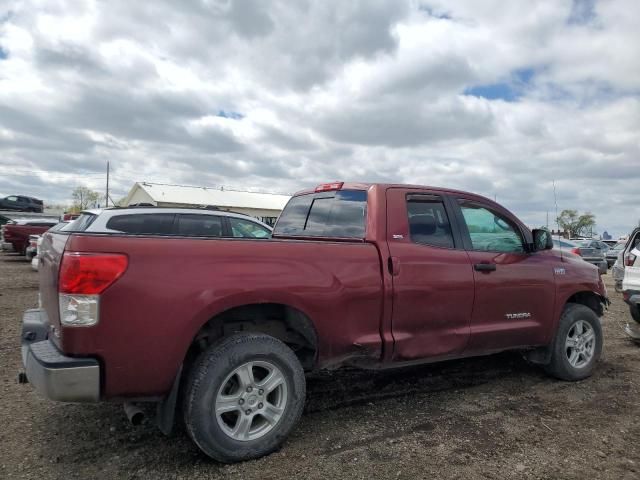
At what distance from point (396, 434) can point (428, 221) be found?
5.66 ft

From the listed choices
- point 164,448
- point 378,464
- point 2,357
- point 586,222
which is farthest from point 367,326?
point 586,222

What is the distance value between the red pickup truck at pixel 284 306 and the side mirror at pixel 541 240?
1 cm

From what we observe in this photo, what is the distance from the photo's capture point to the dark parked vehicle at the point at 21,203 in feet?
134

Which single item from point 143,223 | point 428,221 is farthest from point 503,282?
point 143,223

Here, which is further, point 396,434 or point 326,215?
point 326,215

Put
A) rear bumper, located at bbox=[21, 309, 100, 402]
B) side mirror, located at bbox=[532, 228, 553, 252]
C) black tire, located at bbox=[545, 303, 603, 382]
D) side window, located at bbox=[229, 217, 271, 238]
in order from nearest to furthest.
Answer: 1. rear bumper, located at bbox=[21, 309, 100, 402]
2. side mirror, located at bbox=[532, 228, 553, 252]
3. black tire, located at bbox=[545, 303, 603, 382]
4. side window, located at bbox=[229, 217, 271, 238]

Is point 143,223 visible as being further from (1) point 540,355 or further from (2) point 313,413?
(1) point 540,355

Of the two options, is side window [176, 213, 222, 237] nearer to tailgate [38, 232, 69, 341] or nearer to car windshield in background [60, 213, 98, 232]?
car windshield in background [60, 213, 98, 232]

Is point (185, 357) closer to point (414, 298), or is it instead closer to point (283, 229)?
point (414, 298)

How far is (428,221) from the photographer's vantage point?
14.0ft

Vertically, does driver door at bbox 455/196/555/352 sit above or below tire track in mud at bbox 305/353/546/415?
above

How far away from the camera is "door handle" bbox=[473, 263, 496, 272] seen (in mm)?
4289

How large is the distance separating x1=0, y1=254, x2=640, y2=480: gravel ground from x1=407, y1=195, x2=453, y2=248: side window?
141cm

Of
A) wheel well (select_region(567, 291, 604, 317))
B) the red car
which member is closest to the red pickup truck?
wheel well (select_region(567, 291, 604, 317))
